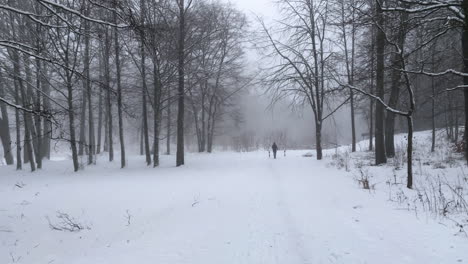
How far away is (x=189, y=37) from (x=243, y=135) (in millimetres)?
27319

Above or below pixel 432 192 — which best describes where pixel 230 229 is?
below

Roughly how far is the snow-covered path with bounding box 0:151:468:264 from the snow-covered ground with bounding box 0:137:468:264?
2cm

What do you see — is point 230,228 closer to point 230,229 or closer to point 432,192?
point 230,229

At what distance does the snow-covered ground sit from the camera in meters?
3.99

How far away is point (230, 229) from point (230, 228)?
55 mm

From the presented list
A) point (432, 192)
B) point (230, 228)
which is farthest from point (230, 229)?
point (432, 192)

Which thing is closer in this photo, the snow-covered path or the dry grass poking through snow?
the snow-covered path

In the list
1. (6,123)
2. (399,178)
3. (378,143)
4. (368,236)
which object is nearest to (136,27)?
(368,236)

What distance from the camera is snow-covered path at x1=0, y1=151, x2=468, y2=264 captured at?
3.99 meters

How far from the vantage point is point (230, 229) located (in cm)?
518

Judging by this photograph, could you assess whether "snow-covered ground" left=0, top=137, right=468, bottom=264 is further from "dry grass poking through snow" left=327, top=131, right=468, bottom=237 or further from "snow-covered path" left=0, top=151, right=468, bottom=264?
"dry grass poking through snow" left=327, top=131, right=468, bottom=237

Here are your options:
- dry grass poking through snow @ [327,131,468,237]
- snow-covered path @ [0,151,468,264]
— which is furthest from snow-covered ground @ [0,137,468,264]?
dry grass poking through snow @ [327,131,468,237]

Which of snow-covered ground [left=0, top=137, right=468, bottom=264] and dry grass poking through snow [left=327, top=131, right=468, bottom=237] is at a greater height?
dry grass poking through snow [left=327, top=131, right=468, bottom=237]

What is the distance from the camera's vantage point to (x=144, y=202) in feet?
25.0
